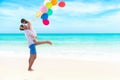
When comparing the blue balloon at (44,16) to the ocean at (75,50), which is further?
the ocean at (75,50)

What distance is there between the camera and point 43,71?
6.68m

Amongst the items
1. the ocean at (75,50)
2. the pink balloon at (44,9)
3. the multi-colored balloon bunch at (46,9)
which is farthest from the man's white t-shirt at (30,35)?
the ocean at (75,50)

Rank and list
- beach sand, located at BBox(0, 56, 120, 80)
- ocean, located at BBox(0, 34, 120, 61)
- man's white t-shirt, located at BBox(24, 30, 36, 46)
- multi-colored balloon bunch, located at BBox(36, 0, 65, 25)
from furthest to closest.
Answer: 1. ocean, located at BBox(0, 34, 120, 61)
2. multi-colored balloon bunch, located at BBox(36, 0, 65, 25)
3. man's white t-shirt, located at BBox(24, 30, 36, 46)
4. beach sand, located at BBox(0, 56, 120, 80)

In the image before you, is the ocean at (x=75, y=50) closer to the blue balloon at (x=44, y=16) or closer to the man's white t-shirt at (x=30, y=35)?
the blue balloon at (x=44, y=16)

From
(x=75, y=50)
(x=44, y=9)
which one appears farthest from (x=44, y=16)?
(x=75, y=50)

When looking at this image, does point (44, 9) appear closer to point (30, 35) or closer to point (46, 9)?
point (46, 9)

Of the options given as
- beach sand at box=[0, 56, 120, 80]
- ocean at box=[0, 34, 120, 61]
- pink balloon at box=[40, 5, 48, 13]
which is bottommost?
ocean at box=[0, 34, 120, 61]

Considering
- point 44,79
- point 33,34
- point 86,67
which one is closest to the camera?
point 44,79

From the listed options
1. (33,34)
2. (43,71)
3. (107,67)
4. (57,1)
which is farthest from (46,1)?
(107,67)

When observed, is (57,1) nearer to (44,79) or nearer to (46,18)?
(46,18)

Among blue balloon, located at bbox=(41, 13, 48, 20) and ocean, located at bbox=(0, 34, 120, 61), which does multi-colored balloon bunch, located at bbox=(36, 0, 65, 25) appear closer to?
blue balloon, located at bbox=(41, 13, 48, 20)

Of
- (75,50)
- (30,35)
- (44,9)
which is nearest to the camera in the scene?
(30,35)

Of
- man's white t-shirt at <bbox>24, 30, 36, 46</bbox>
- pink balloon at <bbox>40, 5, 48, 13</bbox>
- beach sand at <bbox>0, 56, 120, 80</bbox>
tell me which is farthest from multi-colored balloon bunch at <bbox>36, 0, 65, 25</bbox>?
beach sand at <bbox>0, 56, 120, 80</bbox>

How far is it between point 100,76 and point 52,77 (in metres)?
0.90
